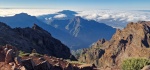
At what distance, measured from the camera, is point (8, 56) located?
4822 cm

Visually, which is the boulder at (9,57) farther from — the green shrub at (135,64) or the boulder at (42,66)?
the green shrub at (135,64)

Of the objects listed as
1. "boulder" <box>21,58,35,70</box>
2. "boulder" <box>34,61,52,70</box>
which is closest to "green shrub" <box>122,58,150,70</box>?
"boulder" <box>34,61,52,70</box>

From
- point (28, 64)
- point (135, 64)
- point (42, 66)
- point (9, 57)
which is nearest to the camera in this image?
point (9, 57)

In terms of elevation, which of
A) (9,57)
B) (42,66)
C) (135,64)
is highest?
(9,57)

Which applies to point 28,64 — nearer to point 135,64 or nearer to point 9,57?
point 9,57

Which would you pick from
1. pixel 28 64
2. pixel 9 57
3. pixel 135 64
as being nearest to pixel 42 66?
pixel 28 64

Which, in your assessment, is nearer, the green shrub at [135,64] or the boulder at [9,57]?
the boulder at [9,57]

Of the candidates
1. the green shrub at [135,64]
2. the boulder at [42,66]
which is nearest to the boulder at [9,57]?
the boulder at [42,66]

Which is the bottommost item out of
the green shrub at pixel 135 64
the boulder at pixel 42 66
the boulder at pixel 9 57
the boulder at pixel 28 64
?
the green shrub at pixel 135 64

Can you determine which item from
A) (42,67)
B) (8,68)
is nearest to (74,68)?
(42,67)

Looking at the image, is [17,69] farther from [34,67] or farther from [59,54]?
[59,54]

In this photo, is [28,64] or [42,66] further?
[42,66]

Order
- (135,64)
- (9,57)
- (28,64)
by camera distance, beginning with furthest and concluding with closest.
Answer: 1. (135,64)
2. (28,64)
3. (9,57)

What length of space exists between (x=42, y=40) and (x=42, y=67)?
138898 mm
